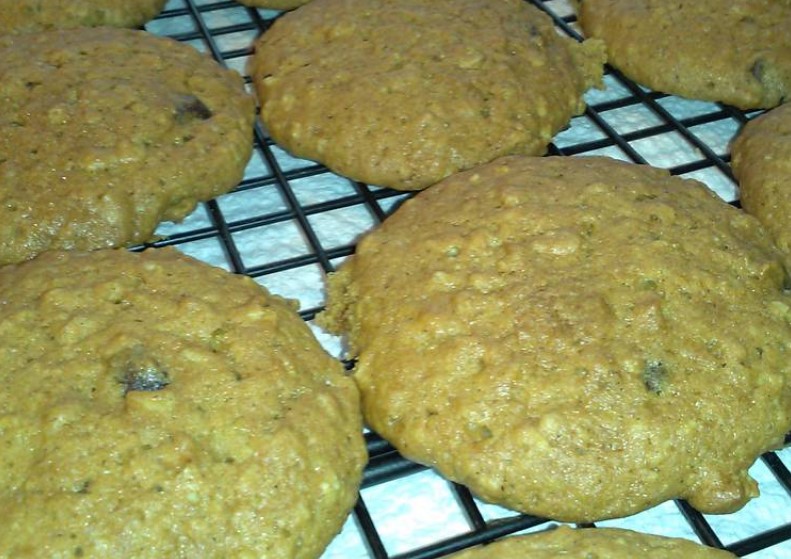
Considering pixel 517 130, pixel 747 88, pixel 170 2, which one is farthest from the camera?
pixel 170 2

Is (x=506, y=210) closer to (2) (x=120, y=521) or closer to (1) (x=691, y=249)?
(1) (x=691, y=249)

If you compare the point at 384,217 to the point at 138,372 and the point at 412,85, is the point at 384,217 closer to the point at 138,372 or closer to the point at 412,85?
the point at 412,85

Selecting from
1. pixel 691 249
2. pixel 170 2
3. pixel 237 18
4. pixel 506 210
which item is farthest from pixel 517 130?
pixel 170 2

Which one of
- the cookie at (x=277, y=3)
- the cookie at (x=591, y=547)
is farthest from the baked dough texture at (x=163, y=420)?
the cookie at (x=277, y=3)

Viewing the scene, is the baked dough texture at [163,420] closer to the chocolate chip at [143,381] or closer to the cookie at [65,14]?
A: the chocolate chip at [143,381]

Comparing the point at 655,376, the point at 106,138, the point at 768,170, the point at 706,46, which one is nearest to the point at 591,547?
the point at 655,376

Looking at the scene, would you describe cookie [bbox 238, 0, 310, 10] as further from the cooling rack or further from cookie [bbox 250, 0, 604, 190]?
cookie [bbox 250, 0, 604, 190]
